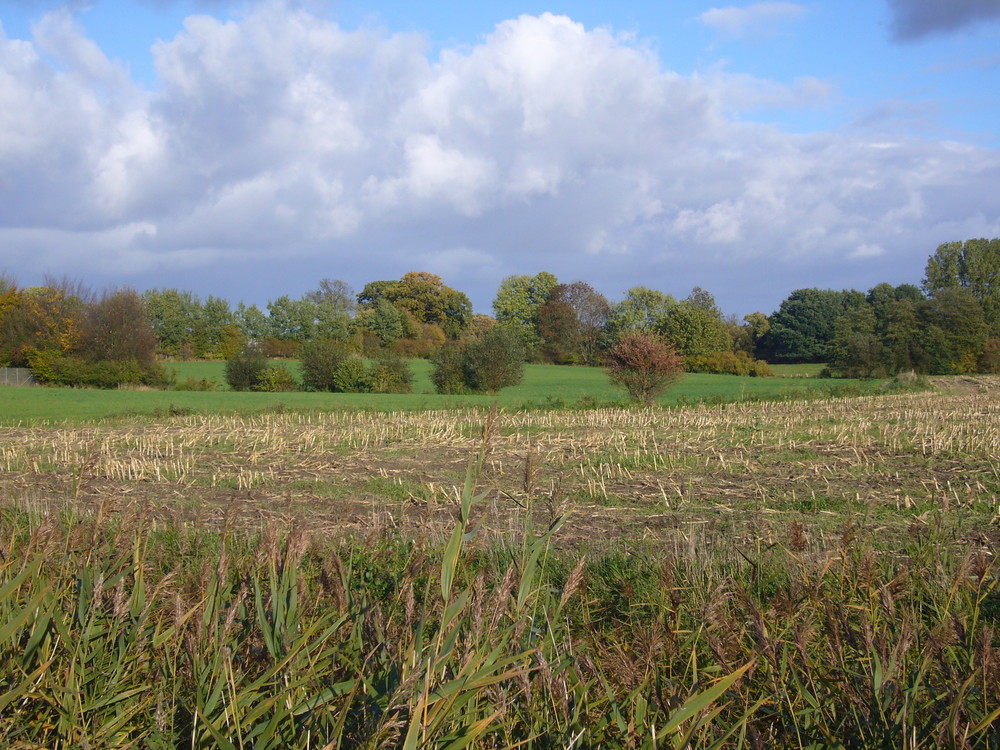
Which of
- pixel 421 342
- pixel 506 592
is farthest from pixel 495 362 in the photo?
pixel 506 592

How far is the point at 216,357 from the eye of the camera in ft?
288

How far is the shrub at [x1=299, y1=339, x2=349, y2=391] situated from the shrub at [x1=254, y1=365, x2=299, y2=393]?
1.48m

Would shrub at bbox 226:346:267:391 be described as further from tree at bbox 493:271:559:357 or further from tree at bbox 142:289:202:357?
tree at bbox 493:271:559:357

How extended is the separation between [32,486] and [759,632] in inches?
527

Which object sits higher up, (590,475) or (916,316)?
(916,316)

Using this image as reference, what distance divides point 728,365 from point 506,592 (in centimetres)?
8121

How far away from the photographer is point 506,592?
6.60 ft

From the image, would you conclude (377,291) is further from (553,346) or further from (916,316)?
(916,316)

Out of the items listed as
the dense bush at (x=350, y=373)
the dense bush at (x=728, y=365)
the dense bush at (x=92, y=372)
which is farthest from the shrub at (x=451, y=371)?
the dense bush at (x=728, y=365)

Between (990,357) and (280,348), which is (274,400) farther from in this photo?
(990,357)

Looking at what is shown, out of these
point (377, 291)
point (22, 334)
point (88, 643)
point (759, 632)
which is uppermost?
point (377, 291)

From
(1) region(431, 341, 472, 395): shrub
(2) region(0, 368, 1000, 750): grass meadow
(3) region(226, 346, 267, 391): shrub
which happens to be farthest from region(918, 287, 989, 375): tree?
(3) region(226, 346, 267, 391): shrub

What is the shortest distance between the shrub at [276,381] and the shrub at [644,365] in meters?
30.1

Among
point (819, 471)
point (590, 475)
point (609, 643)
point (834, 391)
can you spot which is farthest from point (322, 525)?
point (834, 391)
